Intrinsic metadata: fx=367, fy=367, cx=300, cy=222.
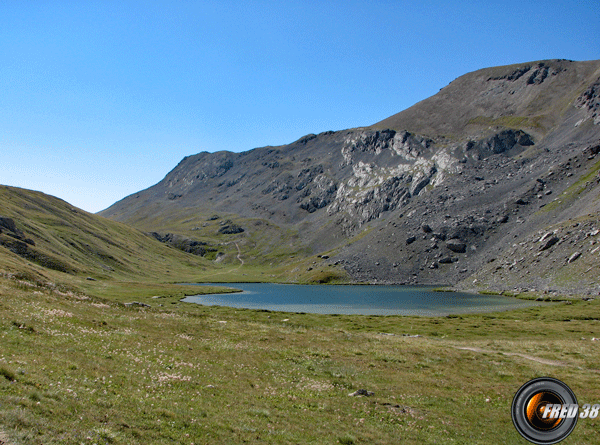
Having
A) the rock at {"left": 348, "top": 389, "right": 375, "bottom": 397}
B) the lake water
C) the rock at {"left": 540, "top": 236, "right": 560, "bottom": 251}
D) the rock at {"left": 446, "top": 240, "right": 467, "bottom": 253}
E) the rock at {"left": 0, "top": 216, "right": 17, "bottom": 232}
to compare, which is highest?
the rock at {"left": 0, "top": 216, "right": 17, "bottom": 232}

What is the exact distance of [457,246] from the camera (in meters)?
186

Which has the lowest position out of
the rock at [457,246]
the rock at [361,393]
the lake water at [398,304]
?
the lake water at [398,304]

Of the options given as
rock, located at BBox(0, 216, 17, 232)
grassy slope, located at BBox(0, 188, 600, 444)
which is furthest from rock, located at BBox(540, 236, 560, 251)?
rock, located at BBox(0, 216, 17, 232)

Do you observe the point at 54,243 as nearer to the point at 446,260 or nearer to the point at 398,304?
the point at 398,304

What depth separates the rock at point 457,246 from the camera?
186 meters

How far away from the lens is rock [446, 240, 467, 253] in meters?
186

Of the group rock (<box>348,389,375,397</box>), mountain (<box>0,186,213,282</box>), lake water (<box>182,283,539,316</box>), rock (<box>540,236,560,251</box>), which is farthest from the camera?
rock (<box>540,236,560,251</box>)

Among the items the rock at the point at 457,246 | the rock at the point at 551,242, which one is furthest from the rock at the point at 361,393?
the rock at the point at 457,246

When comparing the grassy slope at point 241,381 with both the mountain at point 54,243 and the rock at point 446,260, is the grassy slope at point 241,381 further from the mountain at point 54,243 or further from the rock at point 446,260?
the rock at point 446,260

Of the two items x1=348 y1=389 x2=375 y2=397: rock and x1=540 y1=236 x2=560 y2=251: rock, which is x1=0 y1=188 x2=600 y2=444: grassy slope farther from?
x1=540 y1=236 x2=560 y2=251: rock

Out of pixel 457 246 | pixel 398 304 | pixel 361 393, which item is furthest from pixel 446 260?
pixel 361 393

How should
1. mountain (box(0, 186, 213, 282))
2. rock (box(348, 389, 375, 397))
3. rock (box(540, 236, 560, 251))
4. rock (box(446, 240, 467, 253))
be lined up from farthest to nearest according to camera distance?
1. rock (box(446, 240, 467, 253))
2. rock (box(540, 236, 560, 251))
3. mountain (box(0, 186, 213, 282))
4. rock (box(348, 389, 375, 397))

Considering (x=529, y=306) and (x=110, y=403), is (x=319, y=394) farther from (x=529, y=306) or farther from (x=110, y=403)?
(x=529, y=306)

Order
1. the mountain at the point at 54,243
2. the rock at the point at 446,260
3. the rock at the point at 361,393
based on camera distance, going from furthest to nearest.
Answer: the rock at the point at 446,260, the mountain at the point at 54,243, the rock at the point at 361,393
